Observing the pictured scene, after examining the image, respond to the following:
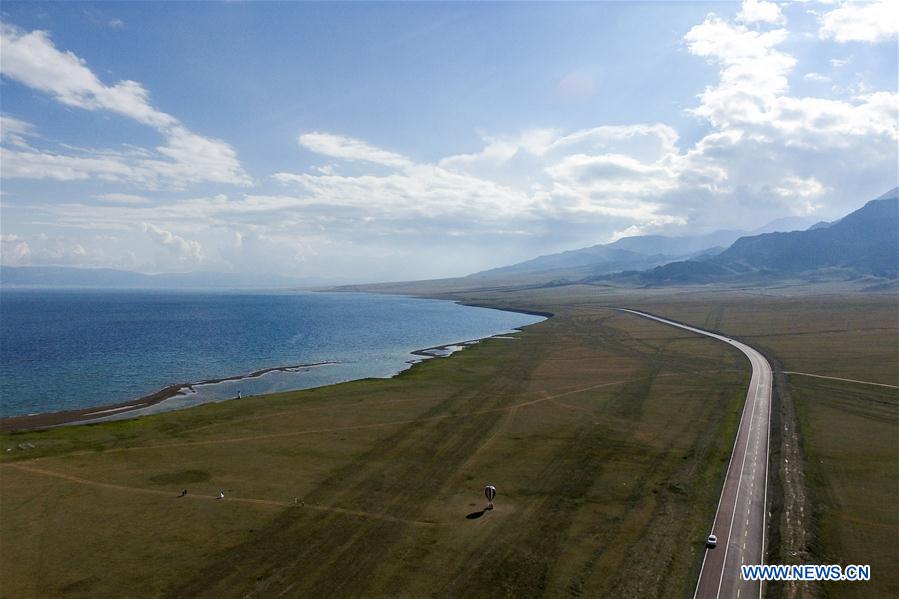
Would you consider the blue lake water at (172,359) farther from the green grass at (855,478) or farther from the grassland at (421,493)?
the green grass at (855,478)

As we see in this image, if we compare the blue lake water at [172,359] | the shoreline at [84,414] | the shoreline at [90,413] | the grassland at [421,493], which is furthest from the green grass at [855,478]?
the shoreline at [84,414]

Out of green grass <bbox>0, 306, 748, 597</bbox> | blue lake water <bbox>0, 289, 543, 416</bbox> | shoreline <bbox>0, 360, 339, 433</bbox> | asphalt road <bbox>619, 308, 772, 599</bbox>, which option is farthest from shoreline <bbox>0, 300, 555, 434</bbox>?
asphalt road <bbox>619, 308, 772, 599</bbox>

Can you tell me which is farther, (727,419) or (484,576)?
(727,419)

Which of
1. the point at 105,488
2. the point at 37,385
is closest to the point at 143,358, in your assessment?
the point at 37,385

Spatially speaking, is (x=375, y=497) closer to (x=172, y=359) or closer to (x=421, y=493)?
(x=421, y=493)

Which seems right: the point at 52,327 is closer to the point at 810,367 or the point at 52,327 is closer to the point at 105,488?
the point at 105,488

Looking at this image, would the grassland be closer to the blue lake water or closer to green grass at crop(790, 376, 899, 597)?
green grass at crop(790, 376, 899, 597)

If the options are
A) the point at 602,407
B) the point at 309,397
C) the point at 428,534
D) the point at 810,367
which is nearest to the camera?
the point at 428,534
